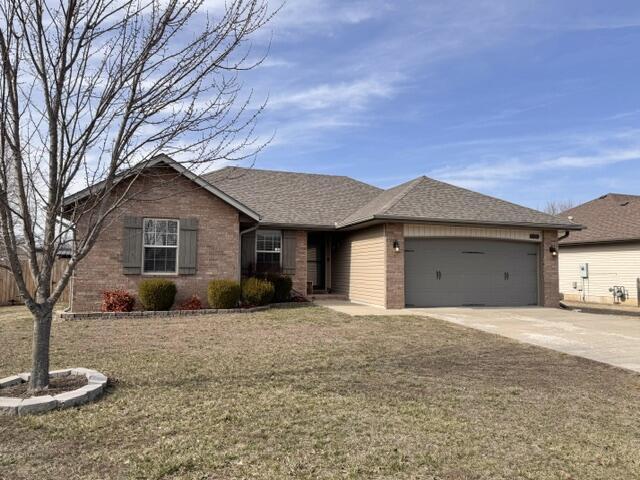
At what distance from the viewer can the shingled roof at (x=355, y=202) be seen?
14.6m

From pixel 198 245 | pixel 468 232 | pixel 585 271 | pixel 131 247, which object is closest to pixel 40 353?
pixel 131 247

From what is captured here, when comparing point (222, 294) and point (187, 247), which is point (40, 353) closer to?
point (222, 294)

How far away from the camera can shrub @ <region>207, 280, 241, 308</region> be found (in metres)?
12.9

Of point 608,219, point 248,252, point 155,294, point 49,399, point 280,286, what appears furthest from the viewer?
point 608,219

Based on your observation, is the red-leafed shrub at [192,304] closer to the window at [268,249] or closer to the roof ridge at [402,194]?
the window at [268,249]

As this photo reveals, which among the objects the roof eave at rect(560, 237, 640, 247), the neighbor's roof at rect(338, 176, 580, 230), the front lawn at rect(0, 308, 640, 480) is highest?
the neighbor's roof at rect(338, 176, 580, 230)

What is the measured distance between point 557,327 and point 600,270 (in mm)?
11437

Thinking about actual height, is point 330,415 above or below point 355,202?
below

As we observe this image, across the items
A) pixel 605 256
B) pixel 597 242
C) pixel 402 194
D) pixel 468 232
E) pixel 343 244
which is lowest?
pixel 605 256

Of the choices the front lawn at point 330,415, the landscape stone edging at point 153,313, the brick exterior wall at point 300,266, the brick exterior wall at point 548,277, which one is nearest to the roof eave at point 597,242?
the brick exterior wall at point 548,277

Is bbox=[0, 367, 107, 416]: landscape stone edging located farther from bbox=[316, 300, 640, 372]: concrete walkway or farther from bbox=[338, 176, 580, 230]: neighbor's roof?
bbox=[338, 176, 580, 230]: neighbor's roof

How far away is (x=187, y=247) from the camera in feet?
43.4

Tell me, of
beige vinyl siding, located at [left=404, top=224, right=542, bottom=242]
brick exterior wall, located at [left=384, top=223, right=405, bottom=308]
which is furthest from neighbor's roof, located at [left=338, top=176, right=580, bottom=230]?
brick exterior wall, located at [left=384, top=223, right=405, bottom=308]

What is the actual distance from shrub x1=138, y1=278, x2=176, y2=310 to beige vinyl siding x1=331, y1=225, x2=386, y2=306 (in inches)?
247
